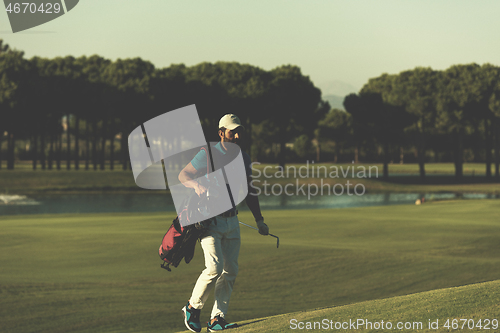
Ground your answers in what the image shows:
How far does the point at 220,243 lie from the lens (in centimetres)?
601

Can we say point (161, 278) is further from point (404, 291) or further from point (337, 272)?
point (404, 291)

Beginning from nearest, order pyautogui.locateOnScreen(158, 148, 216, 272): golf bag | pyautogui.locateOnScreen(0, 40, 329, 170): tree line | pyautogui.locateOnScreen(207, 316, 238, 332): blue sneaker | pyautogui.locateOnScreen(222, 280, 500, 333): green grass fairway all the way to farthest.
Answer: pyautogui.locateOnScreen(222, 280, 500, 333): green grass fairway → pyautogui.locateOnScreen(158, 148, 216, 272): golf bag → pyautogui.locateOnScreen(207, 316, 238, 332): blue sneaker → pyautogui.locateOnScreen(0, 40, 329, 170): tree line

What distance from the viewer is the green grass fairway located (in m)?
4.82

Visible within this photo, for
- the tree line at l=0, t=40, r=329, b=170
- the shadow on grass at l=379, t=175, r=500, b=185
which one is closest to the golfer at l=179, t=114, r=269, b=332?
the shadow on grass at l=379, t=175, r=500, b=185

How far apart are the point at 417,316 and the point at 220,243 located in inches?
86.9

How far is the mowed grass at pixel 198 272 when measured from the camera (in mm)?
9555

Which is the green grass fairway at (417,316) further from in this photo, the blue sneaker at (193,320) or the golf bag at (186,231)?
the golf bag at (186,231)

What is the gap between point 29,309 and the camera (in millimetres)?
9500

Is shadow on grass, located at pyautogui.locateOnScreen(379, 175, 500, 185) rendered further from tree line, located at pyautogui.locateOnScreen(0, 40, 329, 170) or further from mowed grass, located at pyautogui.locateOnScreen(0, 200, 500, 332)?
mowed grass, located at pyautogui.locateOnScreen(0, 200, 500, 332)

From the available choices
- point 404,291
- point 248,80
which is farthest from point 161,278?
point 248,80

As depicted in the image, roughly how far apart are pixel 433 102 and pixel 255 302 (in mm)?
60526

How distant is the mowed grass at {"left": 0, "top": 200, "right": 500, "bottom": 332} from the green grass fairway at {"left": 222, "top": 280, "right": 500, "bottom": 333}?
0.66 ft

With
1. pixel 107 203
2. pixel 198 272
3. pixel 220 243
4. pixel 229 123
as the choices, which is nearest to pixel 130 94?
pixel 107 203

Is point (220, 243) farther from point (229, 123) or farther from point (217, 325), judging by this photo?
point (229, 123)
